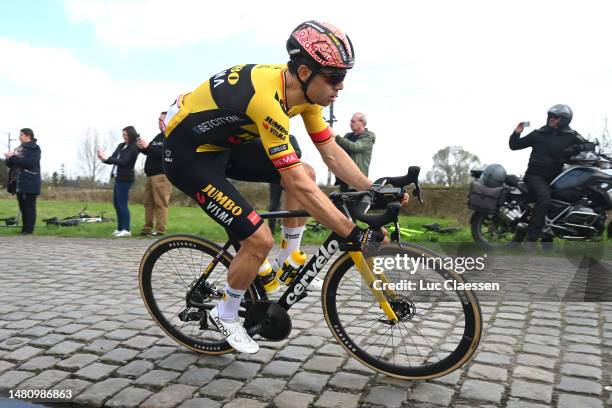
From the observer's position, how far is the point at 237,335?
3.40 meters

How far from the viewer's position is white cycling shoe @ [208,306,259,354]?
3.37m

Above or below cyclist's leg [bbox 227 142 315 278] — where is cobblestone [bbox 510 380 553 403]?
below

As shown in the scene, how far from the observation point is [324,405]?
288 cm

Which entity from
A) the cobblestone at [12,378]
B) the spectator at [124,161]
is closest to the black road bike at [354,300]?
the cobblestone at [12,378]

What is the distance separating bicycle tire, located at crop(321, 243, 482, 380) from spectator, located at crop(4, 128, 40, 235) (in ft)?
30.0

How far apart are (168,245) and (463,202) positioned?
1236cm

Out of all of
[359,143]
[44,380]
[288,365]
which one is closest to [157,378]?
[44,380]

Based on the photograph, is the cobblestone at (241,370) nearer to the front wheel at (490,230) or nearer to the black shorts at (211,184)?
the black shorts at (211,184)

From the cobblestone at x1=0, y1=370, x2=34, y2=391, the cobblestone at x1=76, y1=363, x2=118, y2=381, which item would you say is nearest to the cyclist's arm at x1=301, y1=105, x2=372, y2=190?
the cobblestone at x1=76, y1=363, x2=118, y2=381

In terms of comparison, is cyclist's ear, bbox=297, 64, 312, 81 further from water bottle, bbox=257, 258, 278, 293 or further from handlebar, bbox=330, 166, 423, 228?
water bottle, bbox=257, 258, 278, 293

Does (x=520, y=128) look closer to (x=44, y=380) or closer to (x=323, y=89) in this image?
(x=323, y=89)

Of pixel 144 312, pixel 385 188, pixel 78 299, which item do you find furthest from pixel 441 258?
pixel 78 299

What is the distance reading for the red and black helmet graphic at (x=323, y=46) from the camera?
2.98 metres

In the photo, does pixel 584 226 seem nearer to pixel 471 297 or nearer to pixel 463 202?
pixel 471 297
